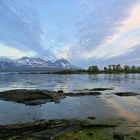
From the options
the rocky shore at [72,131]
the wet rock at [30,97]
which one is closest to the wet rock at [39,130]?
the rocky shore at [72,131]

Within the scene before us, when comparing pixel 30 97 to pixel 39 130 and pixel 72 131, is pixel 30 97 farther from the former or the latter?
pixel 72 131

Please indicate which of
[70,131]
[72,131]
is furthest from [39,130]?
[72,131]

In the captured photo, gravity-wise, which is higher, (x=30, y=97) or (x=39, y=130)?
(x=30, y=97)

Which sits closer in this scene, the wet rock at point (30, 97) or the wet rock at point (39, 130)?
the wet rock at point (39, 130)

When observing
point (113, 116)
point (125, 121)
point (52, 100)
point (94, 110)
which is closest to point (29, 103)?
point (52, 100)

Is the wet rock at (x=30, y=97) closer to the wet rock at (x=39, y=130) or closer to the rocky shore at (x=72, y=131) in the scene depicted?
the rocky shore at (x=72, y=131)

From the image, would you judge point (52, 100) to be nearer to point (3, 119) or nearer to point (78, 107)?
point (78, 107)

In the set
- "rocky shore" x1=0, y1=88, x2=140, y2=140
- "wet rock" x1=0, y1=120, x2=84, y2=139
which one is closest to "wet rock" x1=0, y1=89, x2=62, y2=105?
"rocky shore" x1=0, y1=88, x2=140, y2=140

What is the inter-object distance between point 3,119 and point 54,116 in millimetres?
4568

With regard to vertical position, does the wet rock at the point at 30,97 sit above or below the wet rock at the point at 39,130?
above

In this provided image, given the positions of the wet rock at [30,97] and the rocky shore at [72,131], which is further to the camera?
the wet rock at [30,97]

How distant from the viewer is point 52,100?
38312 mm

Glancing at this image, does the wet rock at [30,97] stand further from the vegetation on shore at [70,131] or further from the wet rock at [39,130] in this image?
the vegetation on shore at [70,131]

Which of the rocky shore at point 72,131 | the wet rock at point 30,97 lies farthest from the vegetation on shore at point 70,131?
the wet rock at point 30,97
